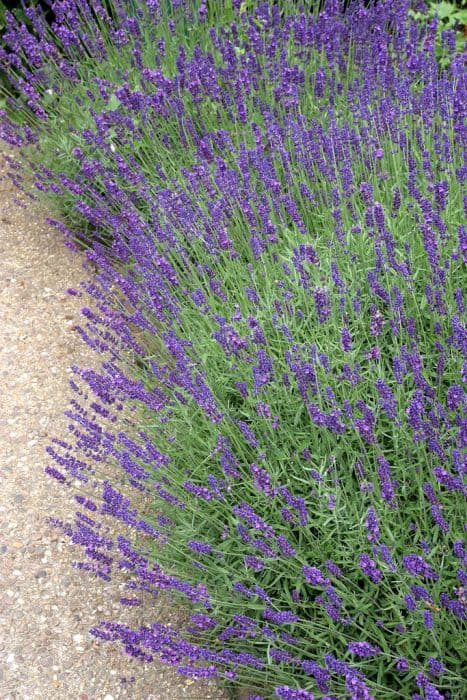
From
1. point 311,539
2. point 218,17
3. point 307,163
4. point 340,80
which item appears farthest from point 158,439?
point 218,17

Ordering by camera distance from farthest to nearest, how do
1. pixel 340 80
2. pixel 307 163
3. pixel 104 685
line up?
1. pixel 340 80
2. pixel 307 163
3. pixel 104 685

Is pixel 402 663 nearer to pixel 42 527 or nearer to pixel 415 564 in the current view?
pixel 415 564

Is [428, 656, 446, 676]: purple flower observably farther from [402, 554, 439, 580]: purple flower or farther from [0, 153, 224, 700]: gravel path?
[0, 153, 224, 700]: gravel path

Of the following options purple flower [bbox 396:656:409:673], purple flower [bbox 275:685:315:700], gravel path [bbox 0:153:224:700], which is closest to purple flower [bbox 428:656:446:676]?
purple flower [bbox 396:656:409:673]

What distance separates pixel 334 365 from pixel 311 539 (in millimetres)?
648

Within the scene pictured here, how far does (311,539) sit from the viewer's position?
2.40 metres

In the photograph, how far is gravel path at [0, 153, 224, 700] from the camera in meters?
2.75

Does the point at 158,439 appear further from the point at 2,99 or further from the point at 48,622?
the point at 2,99

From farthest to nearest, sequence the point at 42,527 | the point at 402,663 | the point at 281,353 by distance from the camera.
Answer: the point at 42,527, the point at 281,353, the point at 402,663

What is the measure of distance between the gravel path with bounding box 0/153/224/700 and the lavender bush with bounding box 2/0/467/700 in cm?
14

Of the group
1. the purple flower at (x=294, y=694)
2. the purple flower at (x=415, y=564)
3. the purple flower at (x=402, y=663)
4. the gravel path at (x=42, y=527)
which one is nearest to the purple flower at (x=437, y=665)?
the purple flower at (x=402, y=663)

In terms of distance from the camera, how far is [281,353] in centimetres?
292

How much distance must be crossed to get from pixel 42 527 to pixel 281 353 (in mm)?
1315

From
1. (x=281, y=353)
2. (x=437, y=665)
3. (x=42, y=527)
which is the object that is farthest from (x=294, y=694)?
(x=42, y=527)
